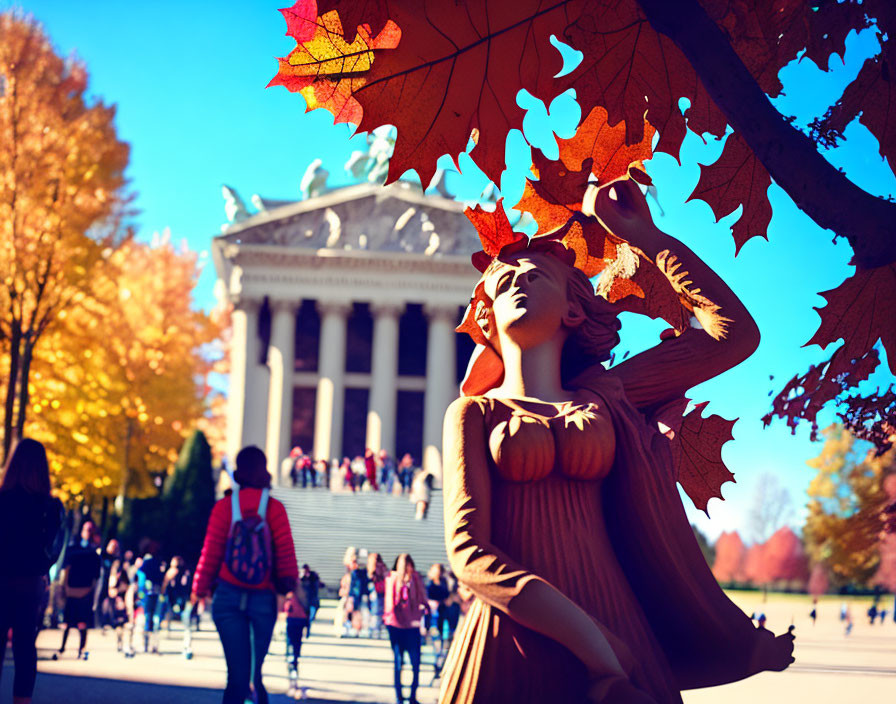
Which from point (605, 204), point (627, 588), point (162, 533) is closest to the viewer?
point (627, 588)

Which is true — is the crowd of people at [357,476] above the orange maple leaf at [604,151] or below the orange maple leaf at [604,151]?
above

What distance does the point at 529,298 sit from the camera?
2.93m

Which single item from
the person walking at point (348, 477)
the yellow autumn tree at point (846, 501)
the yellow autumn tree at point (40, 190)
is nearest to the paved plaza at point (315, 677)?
the yellow autumn tree at point (846, 501)

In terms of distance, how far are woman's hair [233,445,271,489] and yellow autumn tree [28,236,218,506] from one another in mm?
13430

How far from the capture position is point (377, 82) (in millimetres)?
2516

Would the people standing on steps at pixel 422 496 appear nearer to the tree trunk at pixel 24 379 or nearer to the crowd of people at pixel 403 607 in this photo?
the crowd of people at pixel 403 607

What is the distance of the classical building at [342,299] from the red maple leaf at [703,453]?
3926cm

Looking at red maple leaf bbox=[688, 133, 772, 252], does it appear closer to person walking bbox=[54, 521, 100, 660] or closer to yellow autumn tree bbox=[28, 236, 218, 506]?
person walking bbox=[54, 521, 100, 660]

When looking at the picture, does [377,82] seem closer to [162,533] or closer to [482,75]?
[482,75]

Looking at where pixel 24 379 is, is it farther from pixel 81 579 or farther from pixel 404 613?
pixel 404 613

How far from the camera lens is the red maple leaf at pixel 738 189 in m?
2.94

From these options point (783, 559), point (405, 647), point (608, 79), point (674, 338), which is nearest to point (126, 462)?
point (405, 647)

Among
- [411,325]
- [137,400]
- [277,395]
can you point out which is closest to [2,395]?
[137,400]

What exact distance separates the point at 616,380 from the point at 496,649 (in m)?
0.85
